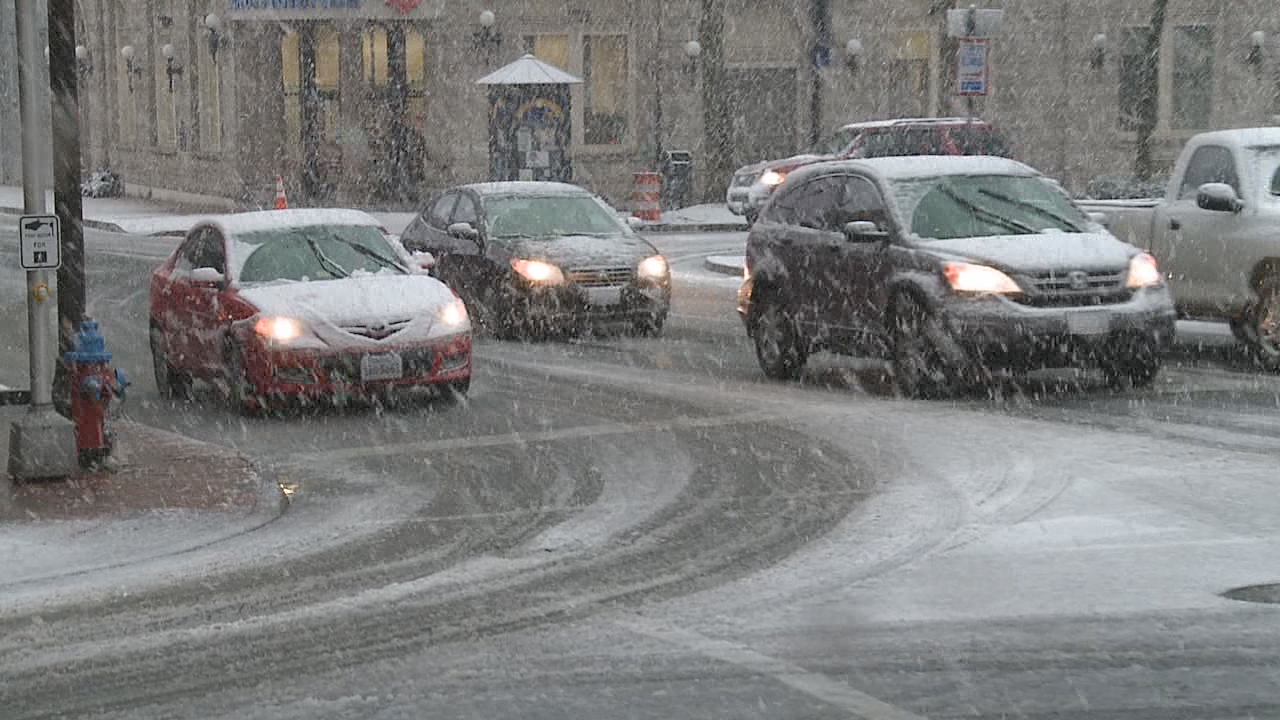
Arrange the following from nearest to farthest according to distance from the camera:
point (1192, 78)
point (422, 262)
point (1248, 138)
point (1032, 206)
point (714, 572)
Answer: point (714, 572), point (1032, 206), point (422, 262), point (1248, 138), point (1192, 78)

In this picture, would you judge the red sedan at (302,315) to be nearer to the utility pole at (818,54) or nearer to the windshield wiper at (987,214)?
the windshield wiper at (987,214)

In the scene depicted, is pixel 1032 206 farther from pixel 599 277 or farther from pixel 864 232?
pixel 599 277

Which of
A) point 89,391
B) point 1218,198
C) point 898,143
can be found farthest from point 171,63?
point 89,391

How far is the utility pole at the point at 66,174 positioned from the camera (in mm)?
12906

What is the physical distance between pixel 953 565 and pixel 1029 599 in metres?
0.75

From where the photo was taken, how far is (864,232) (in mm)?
15727

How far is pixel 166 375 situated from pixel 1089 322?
22.6 feet

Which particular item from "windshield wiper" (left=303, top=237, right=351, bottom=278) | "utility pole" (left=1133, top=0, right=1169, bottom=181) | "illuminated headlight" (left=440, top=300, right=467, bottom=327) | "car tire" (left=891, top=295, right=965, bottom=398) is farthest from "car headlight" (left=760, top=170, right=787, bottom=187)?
"car tire" (left=891, top=295, right=965, bottom=398)

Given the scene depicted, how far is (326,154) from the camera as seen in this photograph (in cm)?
4328

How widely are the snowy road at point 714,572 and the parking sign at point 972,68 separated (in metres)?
11.8

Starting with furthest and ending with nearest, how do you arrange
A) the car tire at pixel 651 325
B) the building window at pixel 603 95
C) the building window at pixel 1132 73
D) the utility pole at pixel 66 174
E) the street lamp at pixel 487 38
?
the building window at pixel 1132 73, the building window at pixel 603 95, the street lamp at pixel 487 38, the car tire at pixel 651 325, the utility pole at pixel 66 174

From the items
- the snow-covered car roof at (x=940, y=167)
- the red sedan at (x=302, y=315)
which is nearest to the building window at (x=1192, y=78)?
the snow-covered car roof at (x=940, y=167)

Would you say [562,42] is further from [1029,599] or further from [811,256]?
[1029,599]

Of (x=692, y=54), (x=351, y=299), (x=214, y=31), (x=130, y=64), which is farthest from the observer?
(x=130, y=64)
